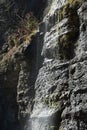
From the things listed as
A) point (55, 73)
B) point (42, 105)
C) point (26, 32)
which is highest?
point (26, 32)

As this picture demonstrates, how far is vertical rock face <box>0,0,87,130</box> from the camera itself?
1622cm

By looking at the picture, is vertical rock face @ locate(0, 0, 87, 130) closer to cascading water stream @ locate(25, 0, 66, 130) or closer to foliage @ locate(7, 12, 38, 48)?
cascading water stream @ locate(25, 0, 66, 130)

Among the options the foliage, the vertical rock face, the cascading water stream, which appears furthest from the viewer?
the foliage

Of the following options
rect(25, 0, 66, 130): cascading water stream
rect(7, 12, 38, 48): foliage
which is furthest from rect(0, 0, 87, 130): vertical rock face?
rect(7, 12, 38, 48): foliage

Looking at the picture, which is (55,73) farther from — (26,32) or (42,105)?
(26,32)

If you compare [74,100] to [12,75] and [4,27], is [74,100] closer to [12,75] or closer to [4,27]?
[12,75]

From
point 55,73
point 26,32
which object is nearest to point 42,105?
point 55,73

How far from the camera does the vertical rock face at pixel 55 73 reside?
639 inches

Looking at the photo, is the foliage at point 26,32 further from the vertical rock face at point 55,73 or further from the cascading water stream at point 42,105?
the cascading water stream at point 42,105

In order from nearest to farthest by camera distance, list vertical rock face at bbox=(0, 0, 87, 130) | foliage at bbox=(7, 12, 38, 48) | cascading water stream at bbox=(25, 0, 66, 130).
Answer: vertical rock face at bbox=(0, 0, 87, 130) → cascading water stream at bbox=(25, 0, 66, 130) → foliage at bbox=(7, 12, 38, 48)

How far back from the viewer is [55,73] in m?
18.3

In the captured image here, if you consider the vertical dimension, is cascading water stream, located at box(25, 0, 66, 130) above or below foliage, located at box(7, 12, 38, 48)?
below

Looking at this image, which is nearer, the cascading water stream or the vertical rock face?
the vertical rock face

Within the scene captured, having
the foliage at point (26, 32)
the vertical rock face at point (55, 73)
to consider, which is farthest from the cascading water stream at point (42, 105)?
the foliage at point (26, 32)
